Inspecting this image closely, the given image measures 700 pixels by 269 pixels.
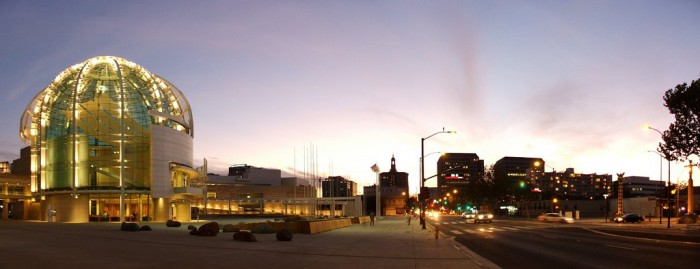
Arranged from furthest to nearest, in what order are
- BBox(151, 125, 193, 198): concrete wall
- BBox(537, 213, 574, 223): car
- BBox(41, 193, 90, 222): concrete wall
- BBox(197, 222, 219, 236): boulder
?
BBox(151, 125, 193, 198): concrete wall
BBox(537, 213, 574, 223): car
BBox(41, 193, 90, 222): concrete wall
BBox(197, 222, 219, 236): boulder

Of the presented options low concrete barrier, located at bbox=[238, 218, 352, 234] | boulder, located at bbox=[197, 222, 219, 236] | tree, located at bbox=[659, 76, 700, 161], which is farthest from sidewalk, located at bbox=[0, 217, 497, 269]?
tree, located at bbox=[659, 76, 700, 161]

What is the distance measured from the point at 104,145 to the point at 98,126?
7.86 ft

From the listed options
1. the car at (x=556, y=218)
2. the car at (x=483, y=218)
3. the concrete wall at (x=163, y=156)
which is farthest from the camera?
the car at (x=483, y=218)

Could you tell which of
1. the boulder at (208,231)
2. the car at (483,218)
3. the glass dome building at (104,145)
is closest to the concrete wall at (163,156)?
the glass dome building at (104,145)

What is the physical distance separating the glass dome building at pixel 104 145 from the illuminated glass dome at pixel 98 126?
0.32 feet

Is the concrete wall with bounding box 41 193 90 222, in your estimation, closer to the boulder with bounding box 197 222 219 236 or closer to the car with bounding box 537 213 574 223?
the boulder with bounding box 197 222 219 236

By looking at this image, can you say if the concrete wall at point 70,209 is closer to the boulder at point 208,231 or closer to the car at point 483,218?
the boulder at point 208,231

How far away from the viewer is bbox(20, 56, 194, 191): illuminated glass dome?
68.9m

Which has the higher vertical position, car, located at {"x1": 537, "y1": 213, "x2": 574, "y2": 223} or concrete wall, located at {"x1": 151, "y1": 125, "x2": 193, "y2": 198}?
concrete wall, located at {"x1": 151, "y1": 125, "x2": 193, "y2": 198}

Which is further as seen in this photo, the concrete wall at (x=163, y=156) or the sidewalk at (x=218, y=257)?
the concrete wall at (x=163, y=156)

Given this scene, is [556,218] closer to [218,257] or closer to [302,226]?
[302,226]

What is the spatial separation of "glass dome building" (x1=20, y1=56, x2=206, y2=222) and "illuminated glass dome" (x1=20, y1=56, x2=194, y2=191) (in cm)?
10

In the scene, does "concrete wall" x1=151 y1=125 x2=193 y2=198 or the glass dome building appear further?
"concrete wall" x1=151 y1=125 x2=193 y2=198

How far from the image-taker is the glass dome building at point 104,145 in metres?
68.9
